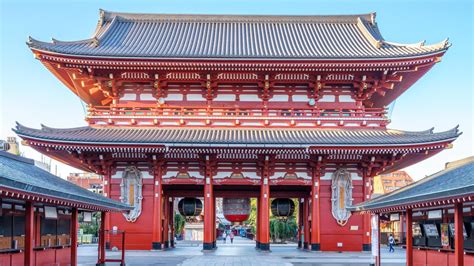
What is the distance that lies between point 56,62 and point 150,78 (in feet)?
17.3

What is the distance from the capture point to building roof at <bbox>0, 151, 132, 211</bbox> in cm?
1286

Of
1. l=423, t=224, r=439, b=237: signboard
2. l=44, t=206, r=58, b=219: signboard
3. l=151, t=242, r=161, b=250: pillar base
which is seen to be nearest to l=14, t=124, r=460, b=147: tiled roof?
l=151, t=242, r=161, b=250: pillar base

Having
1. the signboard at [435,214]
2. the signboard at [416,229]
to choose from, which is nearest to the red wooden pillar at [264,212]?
the signboard at [416,229]

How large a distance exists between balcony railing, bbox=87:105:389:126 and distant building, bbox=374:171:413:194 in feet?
313

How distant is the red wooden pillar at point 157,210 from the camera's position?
30.9 m

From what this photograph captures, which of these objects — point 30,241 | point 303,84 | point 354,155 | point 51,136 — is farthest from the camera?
point 303,84

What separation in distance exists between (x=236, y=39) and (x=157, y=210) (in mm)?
13439

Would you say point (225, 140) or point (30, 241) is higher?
point (225, 140)

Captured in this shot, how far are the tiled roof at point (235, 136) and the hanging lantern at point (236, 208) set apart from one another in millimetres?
5285

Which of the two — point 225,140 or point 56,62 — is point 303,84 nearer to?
point 225,140

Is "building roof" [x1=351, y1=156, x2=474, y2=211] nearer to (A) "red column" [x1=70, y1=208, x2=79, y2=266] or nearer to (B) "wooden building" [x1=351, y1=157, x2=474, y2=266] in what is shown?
(B) "wooden building" [x1=351, y1=157, x2=474, y2=266]

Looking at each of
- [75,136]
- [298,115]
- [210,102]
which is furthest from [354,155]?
[75,136]

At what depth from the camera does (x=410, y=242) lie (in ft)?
64.4

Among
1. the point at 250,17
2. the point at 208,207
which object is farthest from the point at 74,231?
the point at 250,17
